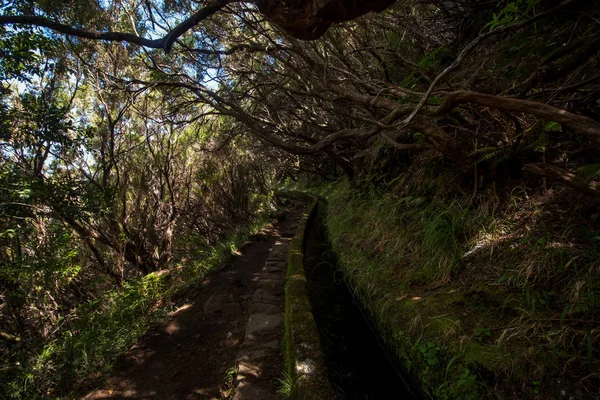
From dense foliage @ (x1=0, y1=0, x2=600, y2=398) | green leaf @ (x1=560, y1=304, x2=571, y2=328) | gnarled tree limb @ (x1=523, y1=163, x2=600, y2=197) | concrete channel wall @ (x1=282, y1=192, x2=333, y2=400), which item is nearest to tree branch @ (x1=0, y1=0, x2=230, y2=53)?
dense foliage @ (x1=0, y1=0, x2=600, y2=398)

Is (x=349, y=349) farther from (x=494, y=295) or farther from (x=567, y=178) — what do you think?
(x=567, y=178)

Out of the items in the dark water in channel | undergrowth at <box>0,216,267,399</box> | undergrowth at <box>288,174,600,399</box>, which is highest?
undergrowth at <box>0,216,267,399</box>

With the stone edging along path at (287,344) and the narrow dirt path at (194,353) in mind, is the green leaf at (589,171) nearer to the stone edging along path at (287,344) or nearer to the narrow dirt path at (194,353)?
the stone edging along path at (287,344)

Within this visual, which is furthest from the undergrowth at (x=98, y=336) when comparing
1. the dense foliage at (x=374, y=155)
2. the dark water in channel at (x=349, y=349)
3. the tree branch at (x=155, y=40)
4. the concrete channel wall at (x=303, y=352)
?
the tree branch at (x=155, y=40)

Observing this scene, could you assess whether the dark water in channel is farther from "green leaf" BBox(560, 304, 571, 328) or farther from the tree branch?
the tree branch

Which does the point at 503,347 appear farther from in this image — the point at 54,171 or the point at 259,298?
the point at 54,171

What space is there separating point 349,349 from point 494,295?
62.8 inches

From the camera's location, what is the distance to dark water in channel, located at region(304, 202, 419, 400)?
2791mm

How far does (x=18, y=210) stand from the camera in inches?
165

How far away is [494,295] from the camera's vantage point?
2.56m

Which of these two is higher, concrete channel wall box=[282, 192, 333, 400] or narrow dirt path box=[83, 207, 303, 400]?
narrow dirt path box=[83, 207, 303, 400]

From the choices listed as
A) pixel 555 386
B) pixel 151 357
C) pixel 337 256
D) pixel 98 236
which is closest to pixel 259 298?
pixel 151 357

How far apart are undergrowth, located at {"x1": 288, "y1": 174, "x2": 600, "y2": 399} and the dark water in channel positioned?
25 cm

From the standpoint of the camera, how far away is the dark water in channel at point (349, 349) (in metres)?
2.79
